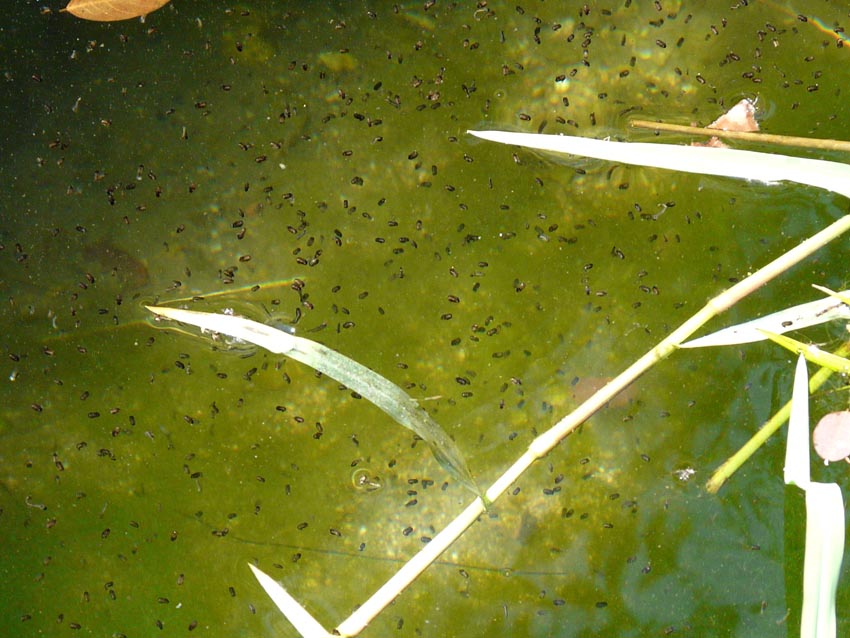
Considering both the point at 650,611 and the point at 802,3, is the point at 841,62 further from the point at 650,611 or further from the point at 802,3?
the point at 650,611

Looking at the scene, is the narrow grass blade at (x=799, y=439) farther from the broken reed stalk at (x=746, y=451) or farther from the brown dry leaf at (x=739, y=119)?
the brown dry leaf at (x=739, y=119)

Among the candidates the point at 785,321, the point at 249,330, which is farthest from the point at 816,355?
the point at 249,330

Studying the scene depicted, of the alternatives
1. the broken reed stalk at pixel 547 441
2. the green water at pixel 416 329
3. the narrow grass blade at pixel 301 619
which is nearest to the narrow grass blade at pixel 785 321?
the broken reed stalk at pixel 547 441

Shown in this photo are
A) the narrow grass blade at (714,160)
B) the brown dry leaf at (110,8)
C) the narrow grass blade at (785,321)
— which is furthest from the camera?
the brown dry leaf at (110,8)

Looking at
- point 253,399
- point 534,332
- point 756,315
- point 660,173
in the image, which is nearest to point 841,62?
point 660,173

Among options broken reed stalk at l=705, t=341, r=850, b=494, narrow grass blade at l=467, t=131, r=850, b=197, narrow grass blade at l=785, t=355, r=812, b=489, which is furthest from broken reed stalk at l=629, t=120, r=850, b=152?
narrow grass blade at l=785, t=355, r=812, b=489

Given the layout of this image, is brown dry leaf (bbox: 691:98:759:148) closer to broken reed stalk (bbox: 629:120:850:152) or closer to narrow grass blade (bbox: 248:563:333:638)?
broken reed stalk (bbox: 629:120:850:152)

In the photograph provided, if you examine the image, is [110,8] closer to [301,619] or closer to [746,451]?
[301,619]
